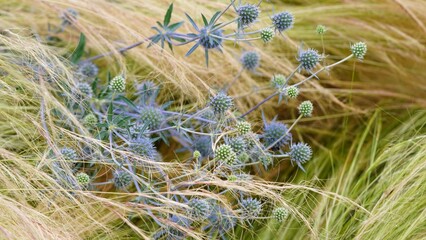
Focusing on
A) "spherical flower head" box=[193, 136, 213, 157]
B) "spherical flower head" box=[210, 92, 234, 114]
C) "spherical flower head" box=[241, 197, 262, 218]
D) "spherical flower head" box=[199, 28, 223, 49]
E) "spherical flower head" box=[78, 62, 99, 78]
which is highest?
"spherical flower head" box=[199, 28, 223, 49]

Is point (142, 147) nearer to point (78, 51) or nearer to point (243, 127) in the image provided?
point (243, 127)

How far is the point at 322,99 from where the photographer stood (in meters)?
1.89

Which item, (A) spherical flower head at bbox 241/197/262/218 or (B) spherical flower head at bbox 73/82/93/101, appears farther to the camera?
(B) spherical flower head at bbox 73/82/93/101

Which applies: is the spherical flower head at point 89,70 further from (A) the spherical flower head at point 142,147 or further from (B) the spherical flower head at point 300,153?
(B) the spherical flower head at point 300,153

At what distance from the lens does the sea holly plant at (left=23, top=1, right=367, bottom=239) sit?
1.32 m

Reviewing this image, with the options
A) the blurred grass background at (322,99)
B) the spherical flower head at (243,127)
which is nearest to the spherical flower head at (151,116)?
the blurred grass background at (322,99)

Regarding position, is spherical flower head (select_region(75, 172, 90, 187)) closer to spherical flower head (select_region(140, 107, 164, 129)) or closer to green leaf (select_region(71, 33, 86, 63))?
spherical flower head (select_region(140, 107, 164, 129))

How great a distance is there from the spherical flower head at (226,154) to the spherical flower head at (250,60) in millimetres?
481

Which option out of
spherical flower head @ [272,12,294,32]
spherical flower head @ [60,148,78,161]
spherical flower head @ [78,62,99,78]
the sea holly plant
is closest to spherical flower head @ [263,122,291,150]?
the sea holly plant

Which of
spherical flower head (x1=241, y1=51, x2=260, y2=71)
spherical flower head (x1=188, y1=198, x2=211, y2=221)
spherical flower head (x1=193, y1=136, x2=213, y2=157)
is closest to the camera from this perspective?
spherical flower head (x1=188, y1=198, x2=211, y2=221)

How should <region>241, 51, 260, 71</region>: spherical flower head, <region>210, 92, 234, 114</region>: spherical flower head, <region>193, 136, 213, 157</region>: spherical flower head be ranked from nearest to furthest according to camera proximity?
<region>210, 92, 234, 114</region>: spherical flower head
<region>193, 136, 213, 157</region>: spherical flower head
<region>241, 51, 260, 71</region>: spherical flower head

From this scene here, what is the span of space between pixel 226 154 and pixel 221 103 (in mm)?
148

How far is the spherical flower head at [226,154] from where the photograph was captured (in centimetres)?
132

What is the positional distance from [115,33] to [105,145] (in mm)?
559
